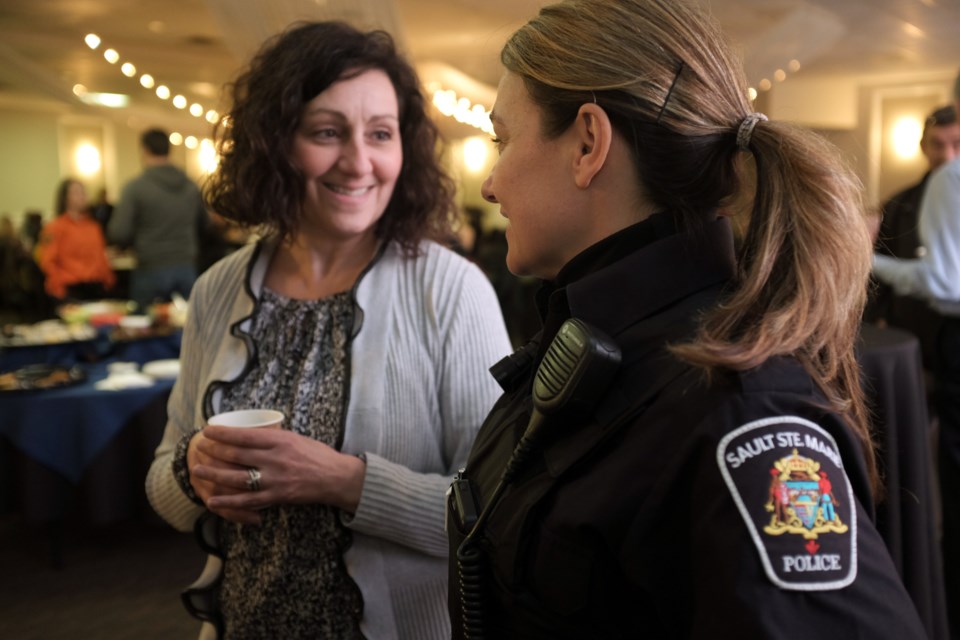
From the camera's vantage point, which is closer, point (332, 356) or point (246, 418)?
point (246, 418)

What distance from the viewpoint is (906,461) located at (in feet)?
7.39

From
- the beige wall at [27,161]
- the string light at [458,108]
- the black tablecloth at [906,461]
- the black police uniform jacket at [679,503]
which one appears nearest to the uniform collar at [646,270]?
the black police uniform jacket at [679,503]

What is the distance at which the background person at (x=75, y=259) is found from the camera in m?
6.36

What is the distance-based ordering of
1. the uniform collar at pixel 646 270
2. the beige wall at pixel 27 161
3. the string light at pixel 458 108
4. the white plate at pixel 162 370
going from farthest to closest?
the beige wall at pixel 27 161, the string light at pixel 458 108, the white plate at pixel 162 370, the uniform collar at pixel 646 270

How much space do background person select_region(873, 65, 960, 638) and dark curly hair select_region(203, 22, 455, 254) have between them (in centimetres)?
201

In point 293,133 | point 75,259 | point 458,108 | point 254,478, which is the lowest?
point 75,259

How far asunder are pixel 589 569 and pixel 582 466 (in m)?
0.09

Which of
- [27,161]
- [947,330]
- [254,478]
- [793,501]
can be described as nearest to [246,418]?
Result: [254,478]

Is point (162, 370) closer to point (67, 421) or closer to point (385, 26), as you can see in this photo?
point (67, 421)

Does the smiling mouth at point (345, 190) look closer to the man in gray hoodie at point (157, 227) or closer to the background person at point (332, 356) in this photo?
the background person at point (332, 356)

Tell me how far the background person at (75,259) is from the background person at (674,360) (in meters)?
6.18

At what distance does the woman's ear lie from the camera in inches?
33.2

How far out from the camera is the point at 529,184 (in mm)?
910

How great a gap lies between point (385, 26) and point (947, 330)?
12.9ft
